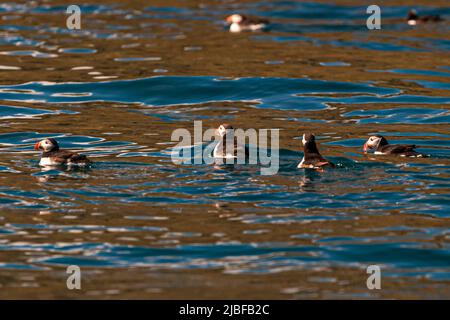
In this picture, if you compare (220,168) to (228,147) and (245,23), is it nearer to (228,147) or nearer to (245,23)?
(228,147)

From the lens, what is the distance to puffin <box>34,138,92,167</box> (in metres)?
15.7

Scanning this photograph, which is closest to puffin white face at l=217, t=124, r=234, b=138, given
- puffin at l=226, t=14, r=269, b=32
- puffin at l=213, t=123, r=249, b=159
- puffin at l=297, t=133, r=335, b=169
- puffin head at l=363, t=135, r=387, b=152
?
puffin at l=213, t=123, r=249, b=159

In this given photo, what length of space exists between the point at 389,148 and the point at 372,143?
2.05 ft

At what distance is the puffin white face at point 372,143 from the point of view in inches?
685

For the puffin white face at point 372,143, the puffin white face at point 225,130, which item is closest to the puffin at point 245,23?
the puffin white face at point 225,130

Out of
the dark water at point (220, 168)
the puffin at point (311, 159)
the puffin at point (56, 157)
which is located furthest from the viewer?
the puffin at point (56, 157)

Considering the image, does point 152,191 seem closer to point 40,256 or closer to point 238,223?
point 238,223

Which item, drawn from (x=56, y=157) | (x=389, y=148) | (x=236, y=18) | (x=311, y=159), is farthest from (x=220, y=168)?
(x=236, y=18)

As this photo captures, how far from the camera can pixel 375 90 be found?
2359 centimetres

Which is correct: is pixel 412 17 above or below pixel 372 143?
above

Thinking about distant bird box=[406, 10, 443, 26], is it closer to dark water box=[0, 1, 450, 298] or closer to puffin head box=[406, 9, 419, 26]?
puffin head box=[406, 9, 419, 26]

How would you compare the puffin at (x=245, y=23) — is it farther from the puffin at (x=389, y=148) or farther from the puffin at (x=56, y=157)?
the puffin at (x=56, y=157)

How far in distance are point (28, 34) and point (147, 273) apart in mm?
20404

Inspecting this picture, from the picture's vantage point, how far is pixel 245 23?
30.9 meters
